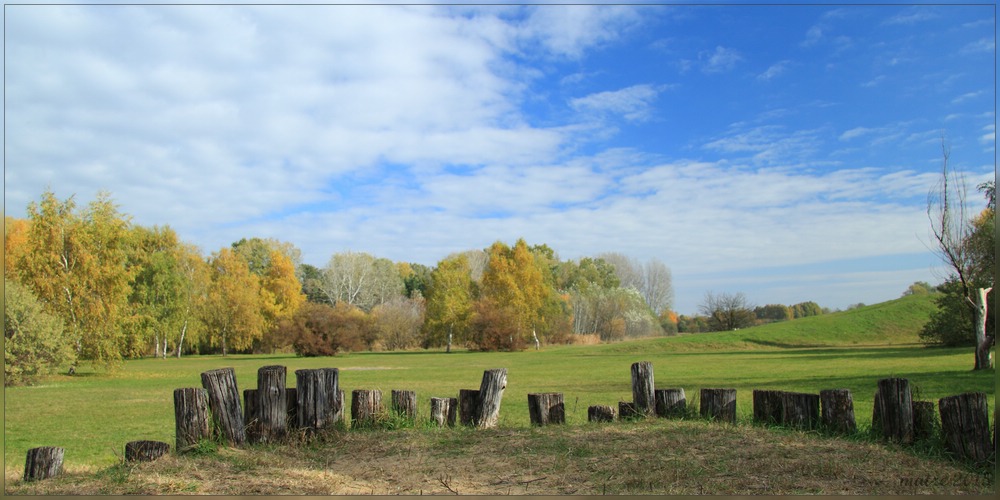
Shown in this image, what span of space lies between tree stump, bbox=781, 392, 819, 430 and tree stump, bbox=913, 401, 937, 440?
1048 mm

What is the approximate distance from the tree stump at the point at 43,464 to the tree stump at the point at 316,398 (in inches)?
96.5

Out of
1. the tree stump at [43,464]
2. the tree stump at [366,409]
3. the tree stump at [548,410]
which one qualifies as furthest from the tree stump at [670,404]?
the tree stump at [43,464]

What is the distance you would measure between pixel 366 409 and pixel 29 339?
25283 mm

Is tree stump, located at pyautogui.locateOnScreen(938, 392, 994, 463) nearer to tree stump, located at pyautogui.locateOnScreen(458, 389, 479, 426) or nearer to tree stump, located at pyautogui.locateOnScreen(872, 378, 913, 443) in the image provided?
tree stump, located at pyautogui.locateOnScreen(872, 378, 913, 443)

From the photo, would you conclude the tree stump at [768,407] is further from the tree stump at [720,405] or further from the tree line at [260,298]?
the tree line at [260,298]

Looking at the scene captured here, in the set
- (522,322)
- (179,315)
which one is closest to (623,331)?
(522,322)

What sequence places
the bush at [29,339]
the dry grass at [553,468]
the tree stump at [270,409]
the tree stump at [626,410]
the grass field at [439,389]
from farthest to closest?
the bush at [29,339], the grass field at [439,389], the tree stump at [626,410], the tree stump at [270,409], the dry grass at [553,468]

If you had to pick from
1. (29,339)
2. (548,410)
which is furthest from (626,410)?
(29,339)

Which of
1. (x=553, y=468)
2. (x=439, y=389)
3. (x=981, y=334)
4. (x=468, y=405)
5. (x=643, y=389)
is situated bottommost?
(x=439, y=389)

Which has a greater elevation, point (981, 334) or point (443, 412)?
point (443, 412)

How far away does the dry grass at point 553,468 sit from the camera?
20.4ft

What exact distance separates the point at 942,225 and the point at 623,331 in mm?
57415

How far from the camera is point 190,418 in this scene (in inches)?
306

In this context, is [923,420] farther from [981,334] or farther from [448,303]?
[448,303]
